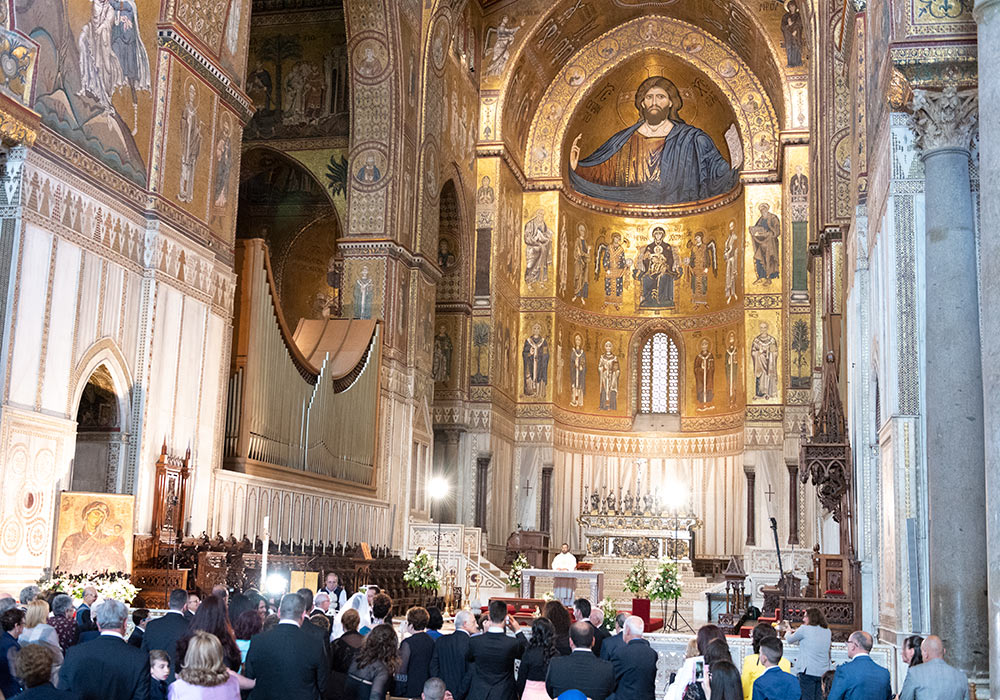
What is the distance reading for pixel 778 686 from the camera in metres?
7.82

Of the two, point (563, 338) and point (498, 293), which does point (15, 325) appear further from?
point (563, 338)

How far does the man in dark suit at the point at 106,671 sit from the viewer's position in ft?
20.9

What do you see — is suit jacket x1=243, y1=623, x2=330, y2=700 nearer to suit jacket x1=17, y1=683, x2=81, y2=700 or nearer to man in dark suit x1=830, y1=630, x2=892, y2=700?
suit jacket x1=17, y1=683, x2=81, y2=700

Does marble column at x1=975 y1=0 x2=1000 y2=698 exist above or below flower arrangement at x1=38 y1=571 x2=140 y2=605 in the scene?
above

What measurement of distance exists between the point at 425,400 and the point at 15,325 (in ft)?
54.7

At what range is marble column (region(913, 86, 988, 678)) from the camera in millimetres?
10695

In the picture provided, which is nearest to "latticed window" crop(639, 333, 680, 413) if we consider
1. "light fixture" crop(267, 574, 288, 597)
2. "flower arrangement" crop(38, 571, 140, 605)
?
"light fixture" crop(267, 574, 288, 597)

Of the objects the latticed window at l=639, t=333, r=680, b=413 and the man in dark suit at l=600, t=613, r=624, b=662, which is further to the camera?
the latticed window at l=639, t=333, r=680, b=413

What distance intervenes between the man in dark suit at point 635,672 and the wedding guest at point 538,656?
1.65 ft

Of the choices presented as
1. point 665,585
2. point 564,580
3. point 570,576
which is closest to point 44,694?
point 665,585

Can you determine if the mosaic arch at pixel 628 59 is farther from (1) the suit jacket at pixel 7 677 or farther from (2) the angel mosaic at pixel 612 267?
(1) the suit jacket at pixel 7 677

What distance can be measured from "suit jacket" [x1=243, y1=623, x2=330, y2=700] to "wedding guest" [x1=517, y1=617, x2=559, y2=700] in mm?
1816

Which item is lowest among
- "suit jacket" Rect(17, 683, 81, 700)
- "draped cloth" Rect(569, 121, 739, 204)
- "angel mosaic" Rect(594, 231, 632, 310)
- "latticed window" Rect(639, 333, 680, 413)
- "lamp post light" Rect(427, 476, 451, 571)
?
"suit jacket" Rect(17, 683, 81, 700)

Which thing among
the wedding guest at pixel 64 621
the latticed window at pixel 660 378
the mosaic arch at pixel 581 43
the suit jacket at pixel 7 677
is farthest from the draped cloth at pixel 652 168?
the suit jacket at pixel 7 677
